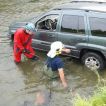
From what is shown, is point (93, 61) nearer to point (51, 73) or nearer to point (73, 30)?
point (73, 30)

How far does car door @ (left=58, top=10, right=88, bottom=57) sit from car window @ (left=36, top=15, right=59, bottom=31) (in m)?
0.36

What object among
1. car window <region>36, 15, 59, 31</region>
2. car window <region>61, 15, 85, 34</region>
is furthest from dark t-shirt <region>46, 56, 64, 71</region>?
car window <region>36, 15, 59, 31</region>

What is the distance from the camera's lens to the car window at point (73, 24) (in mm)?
10545

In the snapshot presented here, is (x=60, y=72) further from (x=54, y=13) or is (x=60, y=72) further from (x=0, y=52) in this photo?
(x=0, y=52)

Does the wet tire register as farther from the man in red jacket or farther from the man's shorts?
the man in red jacket

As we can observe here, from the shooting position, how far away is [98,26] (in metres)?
10.2

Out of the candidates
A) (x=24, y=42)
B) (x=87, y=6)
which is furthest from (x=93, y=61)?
(x=24, y=42)

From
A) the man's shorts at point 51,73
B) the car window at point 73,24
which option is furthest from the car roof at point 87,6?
the man's shorts at point 51,73

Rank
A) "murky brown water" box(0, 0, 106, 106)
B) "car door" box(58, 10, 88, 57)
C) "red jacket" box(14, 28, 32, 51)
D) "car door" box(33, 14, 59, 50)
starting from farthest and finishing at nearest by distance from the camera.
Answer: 1. "red jacket" box(14, 28, 32, 51)
2. "car door" box(33, 14, 59, 50)
3. "car door" box(58, 10, 88, 57)
4. "murky brown water" box(0, 0, 106, 106)

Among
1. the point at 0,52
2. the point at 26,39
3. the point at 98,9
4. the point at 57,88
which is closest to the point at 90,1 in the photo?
the point at 98,9

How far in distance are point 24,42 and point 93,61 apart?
2497mm

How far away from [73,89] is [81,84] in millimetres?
411

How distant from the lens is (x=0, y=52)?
13039mm

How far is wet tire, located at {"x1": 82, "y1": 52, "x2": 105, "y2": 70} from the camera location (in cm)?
1035
